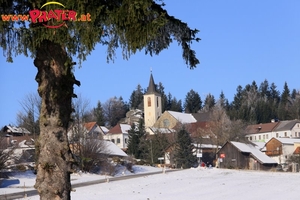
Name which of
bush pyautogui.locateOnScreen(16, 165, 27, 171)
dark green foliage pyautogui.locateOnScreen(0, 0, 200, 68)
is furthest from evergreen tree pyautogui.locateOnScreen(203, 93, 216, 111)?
dark green foliage pyautogui.locateOnScreen(0, 0, 200, 68)

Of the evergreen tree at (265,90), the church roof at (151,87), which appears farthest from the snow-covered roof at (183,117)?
the evergreen tree at (265,90)

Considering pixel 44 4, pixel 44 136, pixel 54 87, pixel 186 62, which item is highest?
pixel 44 4

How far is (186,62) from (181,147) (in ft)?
201

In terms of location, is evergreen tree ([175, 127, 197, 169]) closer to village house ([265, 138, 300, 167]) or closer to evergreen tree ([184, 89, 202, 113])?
village house ([265, 138, 300, 167])

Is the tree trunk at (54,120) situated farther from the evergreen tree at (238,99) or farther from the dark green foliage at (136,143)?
the evergreen tree at (238,99)

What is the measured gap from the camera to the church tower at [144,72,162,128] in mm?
131875

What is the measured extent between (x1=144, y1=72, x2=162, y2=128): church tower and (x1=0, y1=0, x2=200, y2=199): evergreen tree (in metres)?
124

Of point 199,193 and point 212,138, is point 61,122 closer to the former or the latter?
point 199,193

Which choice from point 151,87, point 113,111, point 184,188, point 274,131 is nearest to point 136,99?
point 113,111

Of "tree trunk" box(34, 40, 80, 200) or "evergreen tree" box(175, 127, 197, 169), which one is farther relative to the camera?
"evergreen tree" box(175, 127, 197, 169)

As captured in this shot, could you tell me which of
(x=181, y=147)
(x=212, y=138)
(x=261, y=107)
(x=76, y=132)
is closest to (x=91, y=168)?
(x=76, y=132)

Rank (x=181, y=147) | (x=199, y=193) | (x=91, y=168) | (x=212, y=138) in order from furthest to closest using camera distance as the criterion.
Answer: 1. (x=212, y=138)
2. (x=181, y=147)
3. (x=91, y=168)
4. (x=199, y=193)

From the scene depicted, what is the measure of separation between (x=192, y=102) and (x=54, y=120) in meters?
153

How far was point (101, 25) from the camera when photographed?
24.3ft
